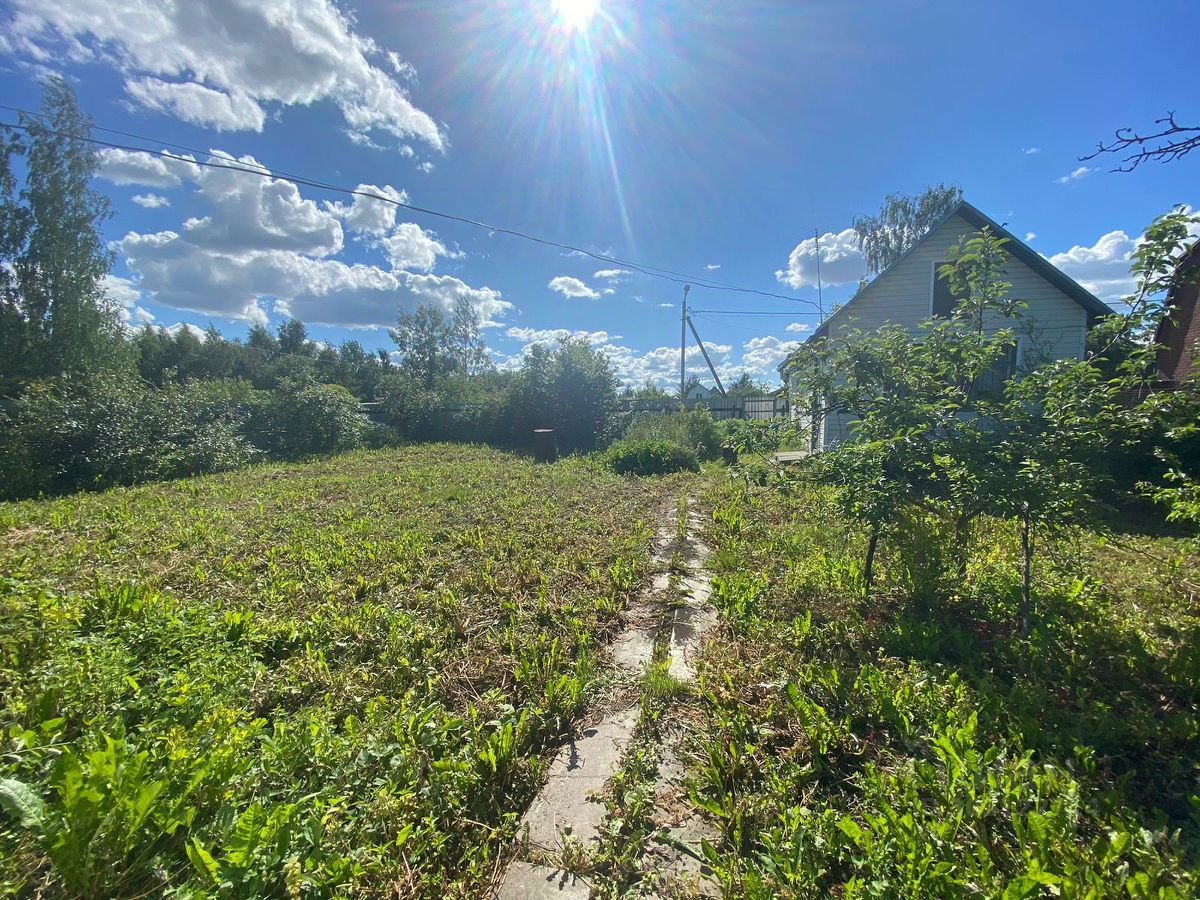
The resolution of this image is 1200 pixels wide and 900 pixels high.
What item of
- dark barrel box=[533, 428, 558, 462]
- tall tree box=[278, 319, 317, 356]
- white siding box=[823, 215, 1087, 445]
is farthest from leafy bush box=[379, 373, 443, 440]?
tall tree box=[278, 319, 317, 356]

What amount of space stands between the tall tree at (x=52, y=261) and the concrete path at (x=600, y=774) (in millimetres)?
19927

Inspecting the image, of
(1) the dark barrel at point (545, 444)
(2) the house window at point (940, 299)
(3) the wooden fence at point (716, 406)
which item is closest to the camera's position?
(2) the house window at point (940, 299)

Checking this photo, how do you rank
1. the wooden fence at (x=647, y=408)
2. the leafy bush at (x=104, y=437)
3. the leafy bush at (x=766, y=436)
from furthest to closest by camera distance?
the wooden fence at (x=647, y=408) < the leafy bush at (x=104, y=437) < the leafy bush at (x=766, y=436)

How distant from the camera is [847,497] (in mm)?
2746

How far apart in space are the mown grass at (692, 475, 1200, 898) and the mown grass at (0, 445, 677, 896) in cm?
83

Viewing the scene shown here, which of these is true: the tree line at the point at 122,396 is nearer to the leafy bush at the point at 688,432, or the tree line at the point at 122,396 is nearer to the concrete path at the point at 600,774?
the leafy bush at the point at 688,432

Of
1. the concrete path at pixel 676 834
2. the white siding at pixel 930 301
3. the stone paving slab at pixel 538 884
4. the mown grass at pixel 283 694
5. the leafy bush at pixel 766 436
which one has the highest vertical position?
the white siding at pixel 930 301

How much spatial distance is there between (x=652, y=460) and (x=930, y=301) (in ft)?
22.3

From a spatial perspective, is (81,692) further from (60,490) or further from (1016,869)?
(60,490)

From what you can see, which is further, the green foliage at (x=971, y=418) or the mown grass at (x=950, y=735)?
the green foliage at (x=971, y=418)

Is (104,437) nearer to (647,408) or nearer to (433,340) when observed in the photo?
(647,408)

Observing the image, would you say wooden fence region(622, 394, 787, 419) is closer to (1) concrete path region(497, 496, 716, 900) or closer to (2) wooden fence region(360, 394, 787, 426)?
(2) wooden fence region(360, 394, 787, 426)

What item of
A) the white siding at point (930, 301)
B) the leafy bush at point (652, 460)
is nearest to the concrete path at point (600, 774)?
the leafy bush at point (652, 460)

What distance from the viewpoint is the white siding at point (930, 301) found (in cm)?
883
